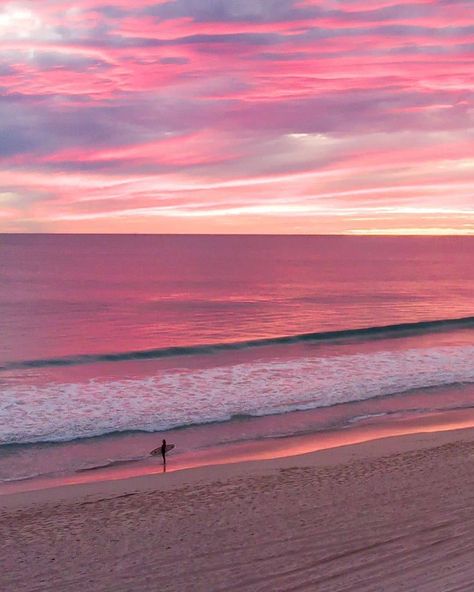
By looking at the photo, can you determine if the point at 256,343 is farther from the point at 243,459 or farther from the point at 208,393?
the point at 243,459

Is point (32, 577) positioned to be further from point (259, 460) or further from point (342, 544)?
point (259, 460)

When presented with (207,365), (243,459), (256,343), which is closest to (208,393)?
(207,365)

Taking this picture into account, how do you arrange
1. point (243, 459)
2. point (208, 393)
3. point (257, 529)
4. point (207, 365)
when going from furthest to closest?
1. point (207, 365)
2. point (208, 393)
3. point (243, 459)
4. point (257, 529)

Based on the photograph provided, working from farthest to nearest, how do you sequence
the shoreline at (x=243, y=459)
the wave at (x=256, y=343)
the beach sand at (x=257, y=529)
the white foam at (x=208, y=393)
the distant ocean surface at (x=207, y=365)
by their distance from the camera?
the wave at (x=256, y=343), the white foam at (x=208, y=393), the distant ocean surface at (x=207, y=365), the shoreline at (x=243, y=459), the beach sand at (x=257, y=529)

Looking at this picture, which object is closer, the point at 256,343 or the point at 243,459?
the point at 243,459

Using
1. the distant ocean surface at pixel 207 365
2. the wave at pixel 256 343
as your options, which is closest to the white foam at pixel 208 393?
the distant ocean surface at pixel 207 365

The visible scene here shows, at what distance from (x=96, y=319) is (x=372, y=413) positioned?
27.7m

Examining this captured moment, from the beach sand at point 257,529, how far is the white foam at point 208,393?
16.4 feet

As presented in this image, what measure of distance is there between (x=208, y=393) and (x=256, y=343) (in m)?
11.9

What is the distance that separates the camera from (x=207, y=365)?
2859 centimetres

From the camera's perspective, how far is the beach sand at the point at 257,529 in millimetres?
9047

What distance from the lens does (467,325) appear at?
4225 cm

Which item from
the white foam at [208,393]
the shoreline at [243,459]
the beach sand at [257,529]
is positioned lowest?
the beach sand at [257,529]

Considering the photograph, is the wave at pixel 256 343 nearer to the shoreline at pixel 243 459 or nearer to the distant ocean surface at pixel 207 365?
the distant ocean surface at pixel 207 365
